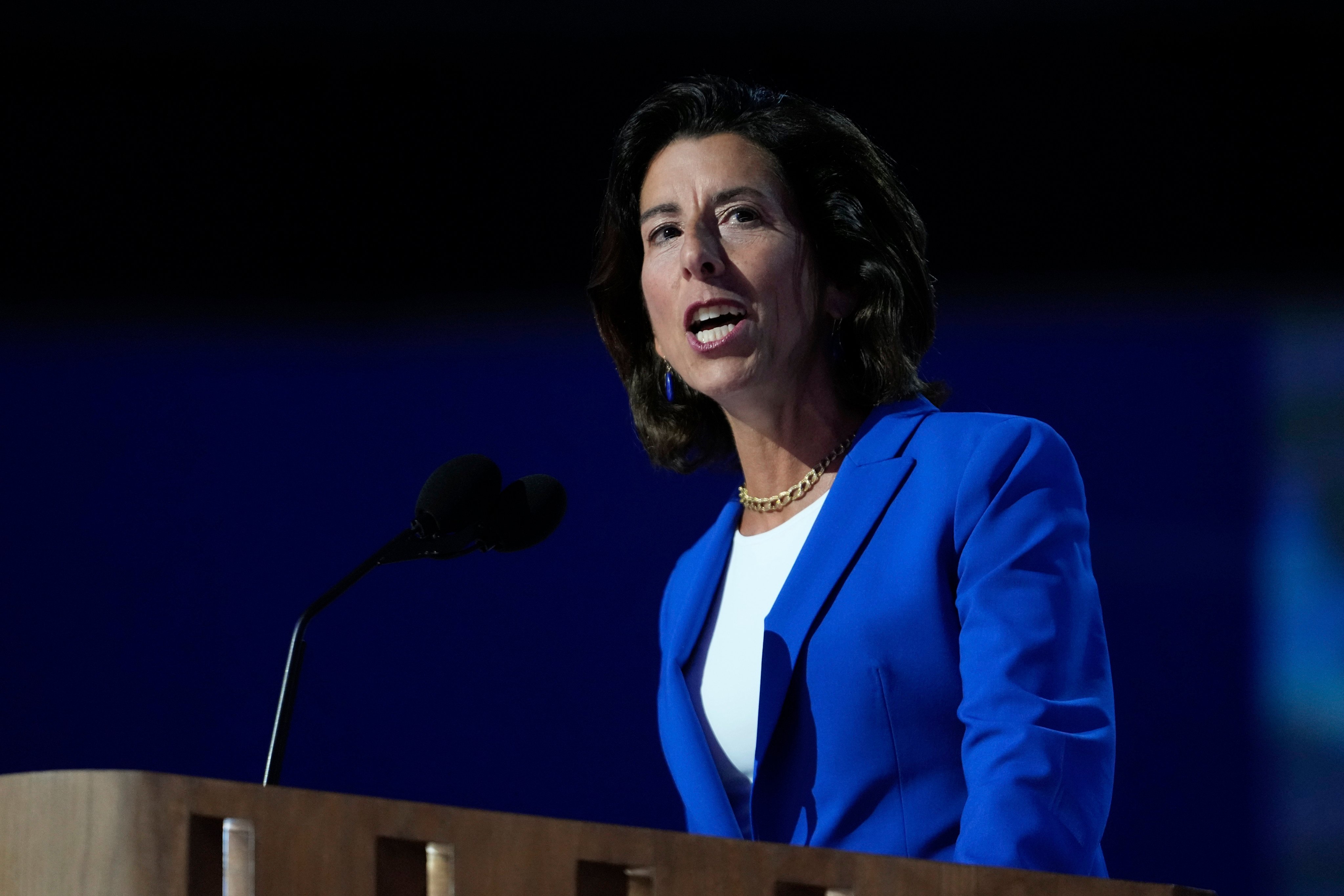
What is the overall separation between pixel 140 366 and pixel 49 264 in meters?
0.28

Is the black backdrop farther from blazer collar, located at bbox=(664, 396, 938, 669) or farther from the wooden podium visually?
the wooden podium

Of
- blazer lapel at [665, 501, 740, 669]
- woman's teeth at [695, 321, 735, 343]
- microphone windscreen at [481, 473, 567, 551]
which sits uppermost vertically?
woman's teeth at [695, 321, 735, 343]

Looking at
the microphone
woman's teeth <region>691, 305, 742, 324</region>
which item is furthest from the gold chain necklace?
the microphone

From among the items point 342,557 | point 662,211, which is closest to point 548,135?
point 342,557

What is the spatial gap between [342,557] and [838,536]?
166 cm

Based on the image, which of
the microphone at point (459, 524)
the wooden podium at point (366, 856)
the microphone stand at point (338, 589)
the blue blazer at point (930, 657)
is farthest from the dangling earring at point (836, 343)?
the wooden podium at point (366, 856)

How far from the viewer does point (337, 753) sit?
2.83m

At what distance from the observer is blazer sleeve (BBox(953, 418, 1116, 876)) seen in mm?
1107

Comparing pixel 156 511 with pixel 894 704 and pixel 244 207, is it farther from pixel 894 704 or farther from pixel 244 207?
pixel 894 704

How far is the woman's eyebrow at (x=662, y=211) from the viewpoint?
1666 millimetres

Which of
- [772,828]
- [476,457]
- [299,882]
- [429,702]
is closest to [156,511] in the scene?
[429,702]

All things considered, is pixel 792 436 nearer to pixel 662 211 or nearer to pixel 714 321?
pixel 714 321

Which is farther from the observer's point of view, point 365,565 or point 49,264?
point 49,264

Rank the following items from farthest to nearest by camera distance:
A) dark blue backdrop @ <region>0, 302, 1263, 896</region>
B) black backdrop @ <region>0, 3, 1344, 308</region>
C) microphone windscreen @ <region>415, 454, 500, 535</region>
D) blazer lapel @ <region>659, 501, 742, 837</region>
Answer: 1. dark blue backdrop @ <region>0, 302, 1263, 896</region>
2. black backdrop @ <region>0, 3, 1344, 308</region>
3. blazer lapel @ <region>659, 501, 742, 837</region>
4. microphone windscreen @ <region>415, 454, 500, 535</region>
